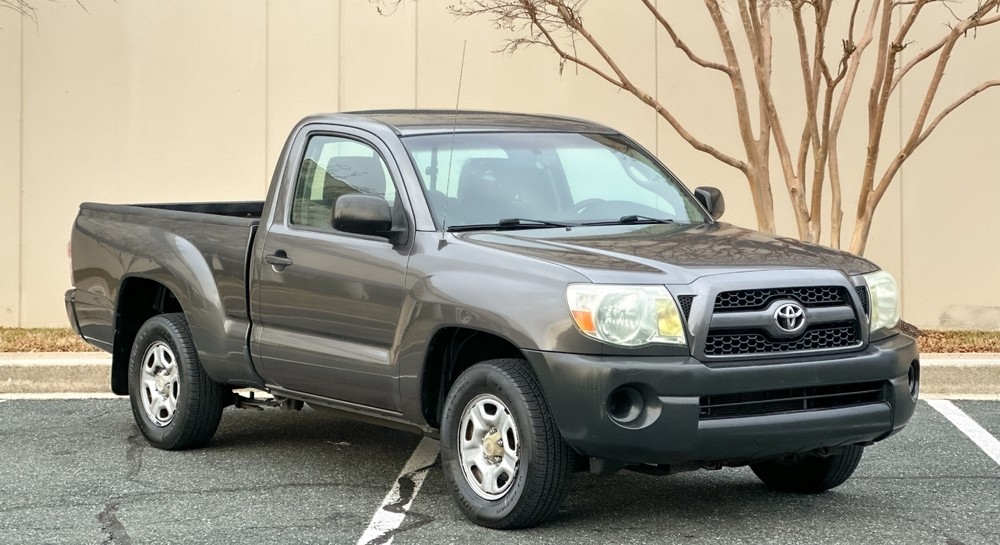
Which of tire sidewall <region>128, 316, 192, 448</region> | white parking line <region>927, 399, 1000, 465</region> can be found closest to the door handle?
tire sidewall <region>128, 316, 192, 448</region>

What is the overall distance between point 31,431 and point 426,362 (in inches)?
130

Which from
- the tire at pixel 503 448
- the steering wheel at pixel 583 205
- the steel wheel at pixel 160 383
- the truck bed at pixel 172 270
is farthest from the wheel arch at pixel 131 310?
the tire at pixel 503 448

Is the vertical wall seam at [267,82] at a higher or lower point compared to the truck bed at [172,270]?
higher

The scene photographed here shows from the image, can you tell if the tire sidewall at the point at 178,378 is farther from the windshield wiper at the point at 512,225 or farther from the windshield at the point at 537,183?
the windshield wiper at the point at 512,225

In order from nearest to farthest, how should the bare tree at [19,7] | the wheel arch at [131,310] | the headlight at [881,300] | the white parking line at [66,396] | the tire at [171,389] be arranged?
the headlight at [881,300], the tire at [171,389], the wheel arch at [131,310], the white parking line at [66,396], the bare tree at [19,7]

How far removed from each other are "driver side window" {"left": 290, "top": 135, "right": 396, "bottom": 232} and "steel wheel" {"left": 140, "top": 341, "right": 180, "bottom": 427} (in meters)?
1.25

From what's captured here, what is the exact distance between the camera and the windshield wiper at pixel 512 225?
20.1ft

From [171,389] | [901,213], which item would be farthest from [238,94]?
[171,389]

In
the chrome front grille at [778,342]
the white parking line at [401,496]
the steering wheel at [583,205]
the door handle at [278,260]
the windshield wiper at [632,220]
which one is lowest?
the white parking line at [401,496]

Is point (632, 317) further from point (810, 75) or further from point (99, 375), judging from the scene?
point (810, 75)

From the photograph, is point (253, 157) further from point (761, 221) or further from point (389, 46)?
point (761, 221)

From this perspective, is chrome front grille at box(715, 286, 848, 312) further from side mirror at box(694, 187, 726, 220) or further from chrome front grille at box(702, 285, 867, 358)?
side mirror at box(694, 187, 726, 220)

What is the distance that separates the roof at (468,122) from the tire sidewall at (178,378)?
157 cm

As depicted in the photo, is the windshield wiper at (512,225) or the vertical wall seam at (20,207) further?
the vertical wall seam at (20,207)
